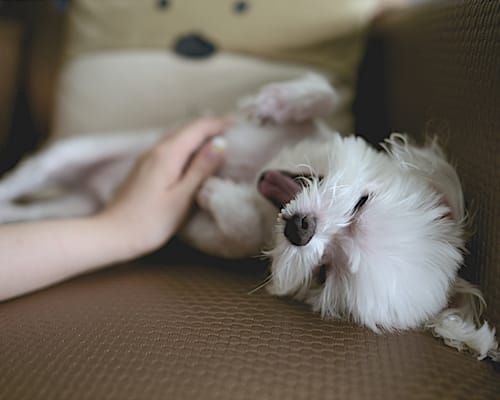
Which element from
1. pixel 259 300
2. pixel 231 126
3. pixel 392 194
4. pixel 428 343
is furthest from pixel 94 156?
pixel 428 343

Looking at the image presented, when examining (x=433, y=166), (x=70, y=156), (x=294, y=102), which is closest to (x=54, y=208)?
(x=70, y=156)

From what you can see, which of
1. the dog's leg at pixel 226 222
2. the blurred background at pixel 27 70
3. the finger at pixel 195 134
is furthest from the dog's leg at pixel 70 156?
the blurred background at pixel 27 70

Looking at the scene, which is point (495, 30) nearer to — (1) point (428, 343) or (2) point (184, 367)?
(1) point (428, 343)

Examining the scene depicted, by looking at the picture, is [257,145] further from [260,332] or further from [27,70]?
[27,70]

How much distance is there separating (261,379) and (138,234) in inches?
15.6

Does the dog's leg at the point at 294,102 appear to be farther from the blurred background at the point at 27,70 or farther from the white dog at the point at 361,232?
the blurred background at the point at 27,70

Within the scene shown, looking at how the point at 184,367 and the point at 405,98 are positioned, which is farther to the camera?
the point at 405,98

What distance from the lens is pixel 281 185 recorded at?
802 millimetres

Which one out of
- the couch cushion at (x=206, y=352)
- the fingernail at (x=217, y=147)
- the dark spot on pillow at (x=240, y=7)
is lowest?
the couch cushion at (x=206, y=352)

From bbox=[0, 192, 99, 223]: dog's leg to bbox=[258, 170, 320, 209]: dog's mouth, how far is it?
0.51m

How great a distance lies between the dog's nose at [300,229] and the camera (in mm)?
688

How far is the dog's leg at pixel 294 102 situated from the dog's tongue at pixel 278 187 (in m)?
0.18

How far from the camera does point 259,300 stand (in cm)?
72

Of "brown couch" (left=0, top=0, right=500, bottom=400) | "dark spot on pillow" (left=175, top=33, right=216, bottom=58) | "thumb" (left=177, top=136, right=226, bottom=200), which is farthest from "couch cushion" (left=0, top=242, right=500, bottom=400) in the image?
"dark spot on pillow" (left=175, top=33, right=216, bottom=58)
